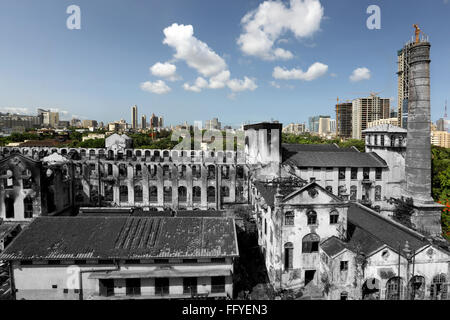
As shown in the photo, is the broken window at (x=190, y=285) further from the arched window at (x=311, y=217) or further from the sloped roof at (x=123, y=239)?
the arched window at (x=311, y=217)

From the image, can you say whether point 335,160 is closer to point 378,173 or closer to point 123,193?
point 378,173

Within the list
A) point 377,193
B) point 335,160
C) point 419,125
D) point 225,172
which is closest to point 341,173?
point 335,160

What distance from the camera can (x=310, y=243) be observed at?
76.6 feet

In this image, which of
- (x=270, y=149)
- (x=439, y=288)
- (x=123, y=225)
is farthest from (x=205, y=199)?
(x=439, y=288)

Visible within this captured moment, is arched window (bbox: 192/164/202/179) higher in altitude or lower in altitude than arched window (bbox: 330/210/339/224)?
higher

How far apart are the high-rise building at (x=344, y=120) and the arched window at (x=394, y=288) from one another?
154 m

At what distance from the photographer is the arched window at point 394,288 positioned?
21.0 metres

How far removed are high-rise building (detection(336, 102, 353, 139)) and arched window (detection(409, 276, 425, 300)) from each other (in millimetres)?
153405

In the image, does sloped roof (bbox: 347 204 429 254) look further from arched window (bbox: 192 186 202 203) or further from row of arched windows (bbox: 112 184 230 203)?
arched window (bbox: 192 186 202 203)

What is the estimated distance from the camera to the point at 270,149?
42.2 meters

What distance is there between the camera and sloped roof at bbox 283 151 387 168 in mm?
42906

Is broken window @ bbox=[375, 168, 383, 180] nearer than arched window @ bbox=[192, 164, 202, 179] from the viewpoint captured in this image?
No

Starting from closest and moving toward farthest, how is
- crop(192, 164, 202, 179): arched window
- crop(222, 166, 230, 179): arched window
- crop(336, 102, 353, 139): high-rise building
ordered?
crop(192, 164, 202, 179): arched window, crop(222, 166, 230, 179): arched window, crop(336, 102, 353, 139): high-rise building

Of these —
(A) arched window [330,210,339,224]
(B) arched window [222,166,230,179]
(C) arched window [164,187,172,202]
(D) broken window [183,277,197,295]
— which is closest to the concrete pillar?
(A) arched window [330,210,339,224]
